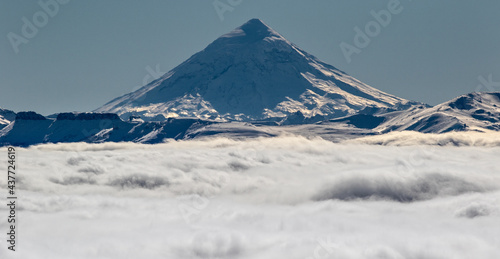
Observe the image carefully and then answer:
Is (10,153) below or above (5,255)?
above
